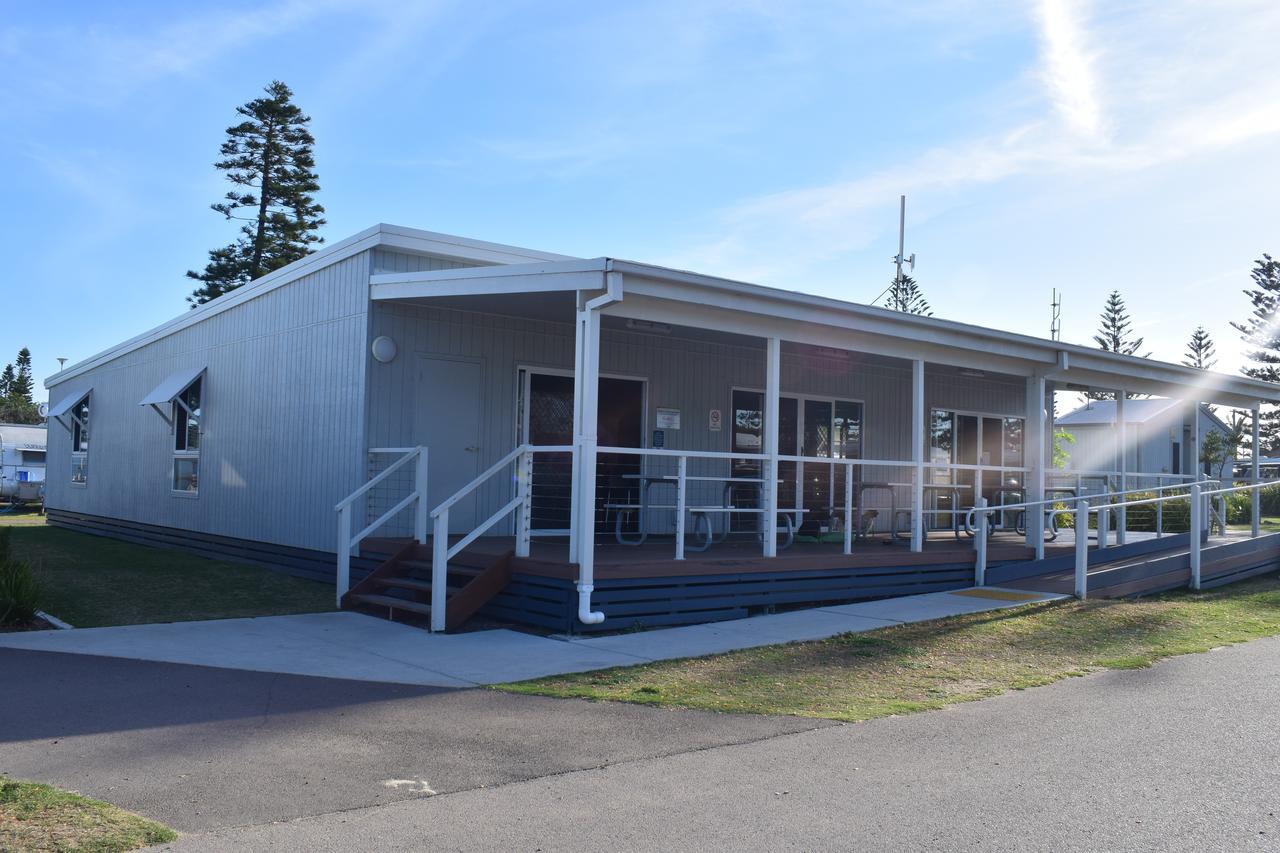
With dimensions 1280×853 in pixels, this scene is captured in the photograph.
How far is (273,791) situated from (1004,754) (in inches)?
136

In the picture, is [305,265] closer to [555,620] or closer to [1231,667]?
[555,620]

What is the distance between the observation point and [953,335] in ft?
36.6

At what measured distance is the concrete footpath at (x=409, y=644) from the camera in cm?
720

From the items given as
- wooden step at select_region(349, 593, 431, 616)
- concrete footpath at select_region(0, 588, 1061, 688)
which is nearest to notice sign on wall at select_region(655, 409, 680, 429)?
concrete footpath at select_region(0, 588, 1061, 688)

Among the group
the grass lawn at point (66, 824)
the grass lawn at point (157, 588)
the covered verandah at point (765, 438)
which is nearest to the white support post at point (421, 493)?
the covered verandah at point (765, 438)

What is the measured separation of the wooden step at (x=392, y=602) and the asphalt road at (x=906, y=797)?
4.29 m

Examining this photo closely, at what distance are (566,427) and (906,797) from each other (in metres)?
8.13

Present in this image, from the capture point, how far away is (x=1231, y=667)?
7.46 metres

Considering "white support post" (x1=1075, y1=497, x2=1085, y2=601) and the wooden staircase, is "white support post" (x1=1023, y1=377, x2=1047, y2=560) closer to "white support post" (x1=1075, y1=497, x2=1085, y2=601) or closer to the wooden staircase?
"white support post" (x1=1075, y1=497, x2=1085, y2=601)

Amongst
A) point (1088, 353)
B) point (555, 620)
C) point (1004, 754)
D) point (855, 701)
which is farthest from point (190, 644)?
point (1088, 353)

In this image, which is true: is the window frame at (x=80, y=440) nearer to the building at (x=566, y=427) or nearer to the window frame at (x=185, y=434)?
the building at (x=566, y=427)

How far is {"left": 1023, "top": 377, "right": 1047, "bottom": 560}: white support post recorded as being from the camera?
11.7m

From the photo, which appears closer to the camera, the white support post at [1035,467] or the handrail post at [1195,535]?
the white support post at [1035,467]

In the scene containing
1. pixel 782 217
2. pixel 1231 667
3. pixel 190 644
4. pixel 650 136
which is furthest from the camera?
pixel 782 217
